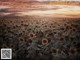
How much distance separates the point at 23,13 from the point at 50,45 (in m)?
0.54

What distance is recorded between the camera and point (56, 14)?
216cm

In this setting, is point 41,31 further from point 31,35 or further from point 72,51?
point 72,51

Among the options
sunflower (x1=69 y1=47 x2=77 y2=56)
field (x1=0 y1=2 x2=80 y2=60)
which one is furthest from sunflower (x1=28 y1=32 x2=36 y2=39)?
sunflower (x1=69 y1=47 x2=77 y2=56)

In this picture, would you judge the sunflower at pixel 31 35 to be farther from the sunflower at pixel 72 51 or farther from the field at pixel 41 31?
the sunflower at pixel 72 51

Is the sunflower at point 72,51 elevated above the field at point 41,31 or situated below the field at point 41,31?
below

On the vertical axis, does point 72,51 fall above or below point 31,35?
A: below

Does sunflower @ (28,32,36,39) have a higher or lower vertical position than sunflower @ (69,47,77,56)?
higher

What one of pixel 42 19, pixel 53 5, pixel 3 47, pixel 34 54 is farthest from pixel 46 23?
pixel 3 47

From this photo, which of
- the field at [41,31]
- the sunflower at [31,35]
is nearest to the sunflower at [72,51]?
the field at [41,31]

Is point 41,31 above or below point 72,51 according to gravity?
above

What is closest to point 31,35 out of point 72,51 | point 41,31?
point 41,31

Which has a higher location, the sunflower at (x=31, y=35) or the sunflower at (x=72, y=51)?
the sunflower at (x=31, y=35)

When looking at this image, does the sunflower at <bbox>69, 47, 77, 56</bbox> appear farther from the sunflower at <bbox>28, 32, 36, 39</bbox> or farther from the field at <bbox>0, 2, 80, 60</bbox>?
the sunflower at <bbox>28, 32, 36, 39</bbox>

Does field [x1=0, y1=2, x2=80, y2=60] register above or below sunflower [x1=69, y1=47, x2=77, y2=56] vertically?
above
